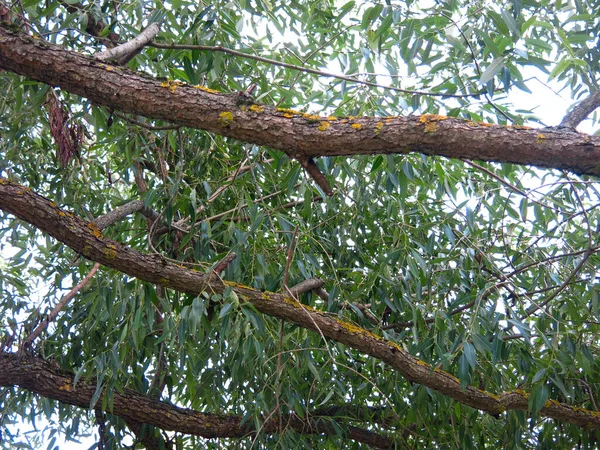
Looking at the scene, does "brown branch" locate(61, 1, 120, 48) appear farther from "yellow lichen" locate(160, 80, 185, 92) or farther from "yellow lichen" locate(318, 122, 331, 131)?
"yellow lichen" locate(318, 122, 331, 131)

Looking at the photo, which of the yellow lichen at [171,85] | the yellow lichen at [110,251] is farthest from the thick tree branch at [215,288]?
the yellow lichen at [171,85]

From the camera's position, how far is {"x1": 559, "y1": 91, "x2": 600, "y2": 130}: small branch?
1.35 meters

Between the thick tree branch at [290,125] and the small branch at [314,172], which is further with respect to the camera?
the small branch at [314,172]

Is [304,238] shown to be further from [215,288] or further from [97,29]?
[97,29]

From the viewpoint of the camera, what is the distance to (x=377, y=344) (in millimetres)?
1668

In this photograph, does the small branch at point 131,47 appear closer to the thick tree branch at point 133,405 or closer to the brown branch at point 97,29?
the brown branch at point 97,29

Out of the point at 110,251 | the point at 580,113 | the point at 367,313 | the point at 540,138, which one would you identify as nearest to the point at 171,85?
the point at 110,251

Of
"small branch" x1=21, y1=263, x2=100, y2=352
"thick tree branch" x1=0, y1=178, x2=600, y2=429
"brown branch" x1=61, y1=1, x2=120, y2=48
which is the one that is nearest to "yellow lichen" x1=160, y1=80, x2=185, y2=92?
"thick tree branch" x1=0, y1=178, x2=600, y2=429

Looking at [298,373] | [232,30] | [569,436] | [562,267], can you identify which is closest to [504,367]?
[569,436]

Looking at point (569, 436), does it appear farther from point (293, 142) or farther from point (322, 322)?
point (293, 142)

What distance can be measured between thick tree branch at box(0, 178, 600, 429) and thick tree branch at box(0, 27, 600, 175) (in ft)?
0.90

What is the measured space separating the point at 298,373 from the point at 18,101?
100 centimetres

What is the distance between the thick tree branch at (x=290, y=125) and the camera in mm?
1225

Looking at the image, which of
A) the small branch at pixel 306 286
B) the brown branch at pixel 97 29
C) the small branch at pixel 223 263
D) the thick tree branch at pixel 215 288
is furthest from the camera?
the brown branch at pixel 97 29
